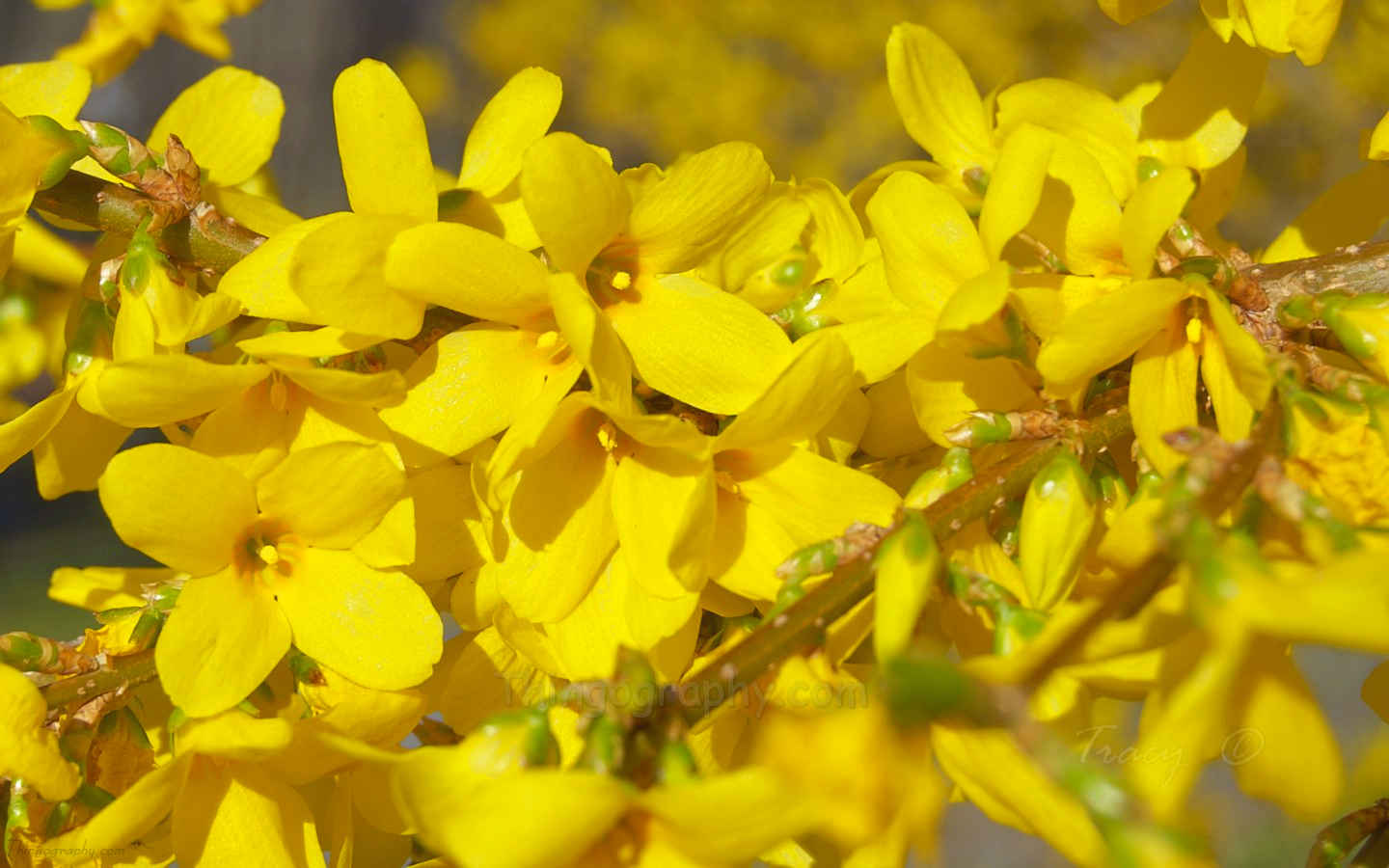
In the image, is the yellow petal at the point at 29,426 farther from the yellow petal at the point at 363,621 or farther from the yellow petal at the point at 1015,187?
the yellow petal at the point at 1015,187

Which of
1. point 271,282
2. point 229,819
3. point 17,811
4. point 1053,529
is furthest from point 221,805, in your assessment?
point 1053,529

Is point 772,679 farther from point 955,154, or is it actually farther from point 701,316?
point 955,154

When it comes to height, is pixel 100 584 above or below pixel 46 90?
below

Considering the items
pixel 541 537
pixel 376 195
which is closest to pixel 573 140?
pixel 376 195

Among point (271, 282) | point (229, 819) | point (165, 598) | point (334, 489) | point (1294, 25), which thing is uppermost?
point (1294, 25)

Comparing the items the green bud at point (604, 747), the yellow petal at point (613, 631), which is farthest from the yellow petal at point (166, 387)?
the green bud at point (604, 747)

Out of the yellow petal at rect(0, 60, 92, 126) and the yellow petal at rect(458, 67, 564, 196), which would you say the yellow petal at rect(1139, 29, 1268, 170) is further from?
the yellow petal at rect(0, 60, 92, 126)

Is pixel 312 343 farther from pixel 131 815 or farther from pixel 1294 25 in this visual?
pixel 1294 25

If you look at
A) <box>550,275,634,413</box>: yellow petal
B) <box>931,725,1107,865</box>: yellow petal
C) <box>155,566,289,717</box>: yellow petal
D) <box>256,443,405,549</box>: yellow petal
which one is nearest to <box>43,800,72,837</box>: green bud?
<box>155,566,289,717</box>: yellow petal
